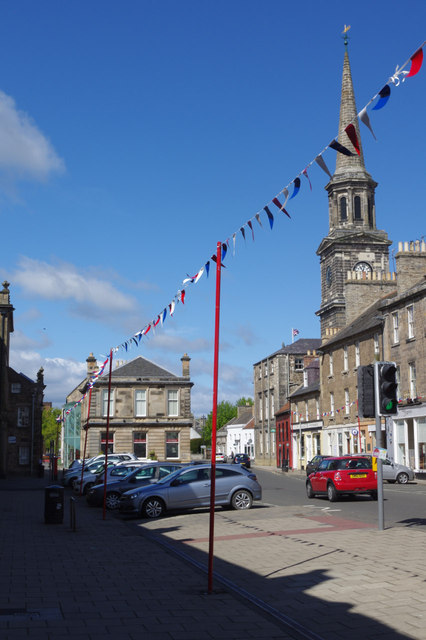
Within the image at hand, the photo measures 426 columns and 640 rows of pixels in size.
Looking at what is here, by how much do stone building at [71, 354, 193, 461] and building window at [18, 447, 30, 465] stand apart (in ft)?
28.4

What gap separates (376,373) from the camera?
1561 centimetres

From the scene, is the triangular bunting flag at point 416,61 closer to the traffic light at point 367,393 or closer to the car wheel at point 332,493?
the traffic light at point 367,393

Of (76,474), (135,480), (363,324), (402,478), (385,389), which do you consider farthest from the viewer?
(363,324)

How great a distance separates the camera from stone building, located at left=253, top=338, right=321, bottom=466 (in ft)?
247

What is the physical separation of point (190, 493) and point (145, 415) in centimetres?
4531

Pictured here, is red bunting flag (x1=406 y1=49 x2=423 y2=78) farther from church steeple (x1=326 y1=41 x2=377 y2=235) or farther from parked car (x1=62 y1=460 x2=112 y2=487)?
church steeple (x1=326 y1=41 x2=377 y2=235)

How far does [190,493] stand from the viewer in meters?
21.3

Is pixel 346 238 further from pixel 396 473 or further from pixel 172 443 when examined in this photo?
pixel 396 473

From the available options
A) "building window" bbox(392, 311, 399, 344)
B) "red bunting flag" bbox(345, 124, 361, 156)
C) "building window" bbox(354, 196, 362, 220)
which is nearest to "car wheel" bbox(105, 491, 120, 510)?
"red bunting flag" bbox(345, 124, 361, 156)

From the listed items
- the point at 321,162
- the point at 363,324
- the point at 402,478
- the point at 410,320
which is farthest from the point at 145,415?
the point at 321,162

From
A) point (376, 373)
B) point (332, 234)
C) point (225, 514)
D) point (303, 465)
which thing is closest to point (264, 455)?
point (303, 465)

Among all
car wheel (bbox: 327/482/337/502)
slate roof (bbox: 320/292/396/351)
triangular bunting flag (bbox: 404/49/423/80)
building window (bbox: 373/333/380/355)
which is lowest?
car wheel (bbox: 327/482/337/502)

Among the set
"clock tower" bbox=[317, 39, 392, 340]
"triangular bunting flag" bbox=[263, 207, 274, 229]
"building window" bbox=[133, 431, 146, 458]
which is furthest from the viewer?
"clock tower" bbox=[317, 39, 392, 340]

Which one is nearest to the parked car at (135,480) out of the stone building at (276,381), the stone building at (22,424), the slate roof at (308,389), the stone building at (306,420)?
the stone building at (22,424)
